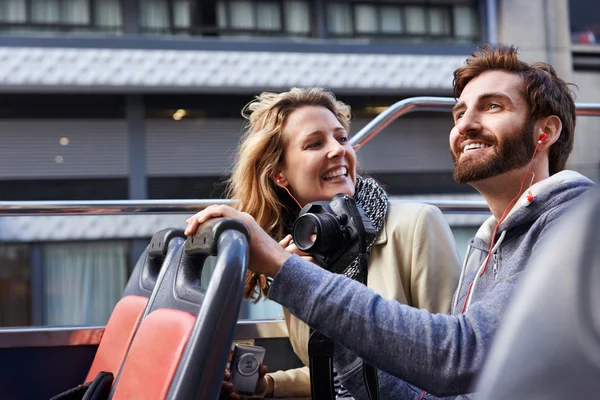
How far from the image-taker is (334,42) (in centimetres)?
1208

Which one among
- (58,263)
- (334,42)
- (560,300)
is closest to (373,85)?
(334,42)

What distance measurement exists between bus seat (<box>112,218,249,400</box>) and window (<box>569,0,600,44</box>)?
1201 cm

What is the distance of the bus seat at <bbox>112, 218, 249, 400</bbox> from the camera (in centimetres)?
121

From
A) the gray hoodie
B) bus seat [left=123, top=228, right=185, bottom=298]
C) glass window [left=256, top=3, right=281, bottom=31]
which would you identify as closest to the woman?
bus seat [left=123, top=228, right=185, bottom=298]

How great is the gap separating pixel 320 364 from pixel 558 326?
3.24 ft

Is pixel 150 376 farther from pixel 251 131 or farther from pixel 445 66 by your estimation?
pixel 445 66

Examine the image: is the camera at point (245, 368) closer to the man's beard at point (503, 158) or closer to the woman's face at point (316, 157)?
the woman's face at point (316, 157)

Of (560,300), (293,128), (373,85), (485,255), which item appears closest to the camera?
(560,300)

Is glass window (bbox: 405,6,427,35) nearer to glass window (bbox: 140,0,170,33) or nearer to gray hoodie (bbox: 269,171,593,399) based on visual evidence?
glass window (bbox: 140,0,170,33)

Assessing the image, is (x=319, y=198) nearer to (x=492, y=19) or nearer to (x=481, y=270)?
(x=481, y=270)

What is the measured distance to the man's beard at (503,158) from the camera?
1633 millimetres

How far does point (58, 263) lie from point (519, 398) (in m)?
10.5

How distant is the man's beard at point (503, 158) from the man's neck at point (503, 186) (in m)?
0.01

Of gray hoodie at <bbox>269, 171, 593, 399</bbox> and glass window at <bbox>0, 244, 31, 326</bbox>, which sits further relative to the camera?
glass window at <bbox>0, 244, 31, 326</bbox>
